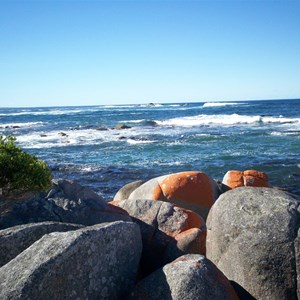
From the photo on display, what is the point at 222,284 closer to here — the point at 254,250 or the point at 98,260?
the point at 254,250

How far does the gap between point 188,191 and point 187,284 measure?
549 cm

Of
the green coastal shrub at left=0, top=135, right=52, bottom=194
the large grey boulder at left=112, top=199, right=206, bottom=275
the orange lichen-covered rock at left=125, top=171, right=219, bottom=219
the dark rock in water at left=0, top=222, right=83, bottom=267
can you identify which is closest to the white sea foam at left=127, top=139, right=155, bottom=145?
the orange lichen-covered rock at left=125, top=171, right=219, bottom=219

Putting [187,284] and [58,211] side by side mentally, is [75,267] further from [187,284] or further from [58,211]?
[58,211]

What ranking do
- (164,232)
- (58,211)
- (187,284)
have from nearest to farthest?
1. (187,284)
2. (58,211)
3. (164,232)

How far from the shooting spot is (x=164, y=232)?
7230 millimetres

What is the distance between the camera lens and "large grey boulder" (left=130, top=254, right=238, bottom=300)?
4797mm

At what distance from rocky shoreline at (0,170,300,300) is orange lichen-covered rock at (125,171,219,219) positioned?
264 centimetres

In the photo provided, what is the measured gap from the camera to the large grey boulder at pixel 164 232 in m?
6.77

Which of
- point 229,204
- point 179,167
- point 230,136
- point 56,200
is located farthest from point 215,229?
point 230,136

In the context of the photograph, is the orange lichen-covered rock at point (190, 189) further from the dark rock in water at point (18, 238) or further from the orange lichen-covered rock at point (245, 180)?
the dark rock in water at point (18, 238)

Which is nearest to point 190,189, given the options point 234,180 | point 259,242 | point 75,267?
point 234,180

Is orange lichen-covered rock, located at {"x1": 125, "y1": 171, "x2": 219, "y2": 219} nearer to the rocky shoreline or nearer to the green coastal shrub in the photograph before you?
the rocky shoreline

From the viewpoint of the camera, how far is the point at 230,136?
35.7 metres

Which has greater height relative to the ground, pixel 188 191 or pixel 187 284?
pixel 187 284
